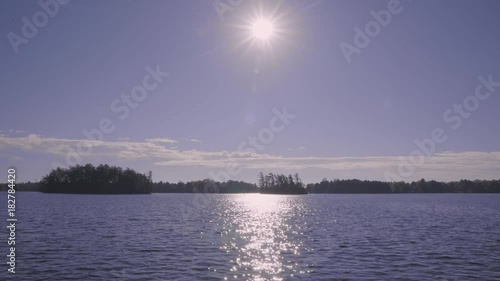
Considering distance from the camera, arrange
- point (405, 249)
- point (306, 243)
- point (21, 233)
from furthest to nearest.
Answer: point (21, 233), point (306, 243), point (405, 249)

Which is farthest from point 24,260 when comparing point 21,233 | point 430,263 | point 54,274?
point 430,263

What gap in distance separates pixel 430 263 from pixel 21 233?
5331cm

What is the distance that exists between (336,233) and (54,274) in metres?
43.3

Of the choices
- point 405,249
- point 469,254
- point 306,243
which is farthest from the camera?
point 306,243

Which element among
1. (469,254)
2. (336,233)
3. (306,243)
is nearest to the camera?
(469,254)

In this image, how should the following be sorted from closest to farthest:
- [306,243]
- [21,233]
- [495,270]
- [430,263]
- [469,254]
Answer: [495,270], [430,263], [469,254], [306,243], [21,233]

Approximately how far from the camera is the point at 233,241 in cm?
5416

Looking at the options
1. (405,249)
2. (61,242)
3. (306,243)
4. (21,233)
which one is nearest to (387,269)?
(405,249)

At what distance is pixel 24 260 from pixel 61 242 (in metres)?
11.7

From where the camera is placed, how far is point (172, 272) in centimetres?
3409

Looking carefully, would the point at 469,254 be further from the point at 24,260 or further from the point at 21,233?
the point at 21,233

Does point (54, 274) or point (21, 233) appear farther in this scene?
point (21, 233)

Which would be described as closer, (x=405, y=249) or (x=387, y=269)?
(x=387, y=269)

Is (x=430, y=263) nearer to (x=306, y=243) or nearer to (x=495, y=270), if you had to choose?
(x=495, y=270)
